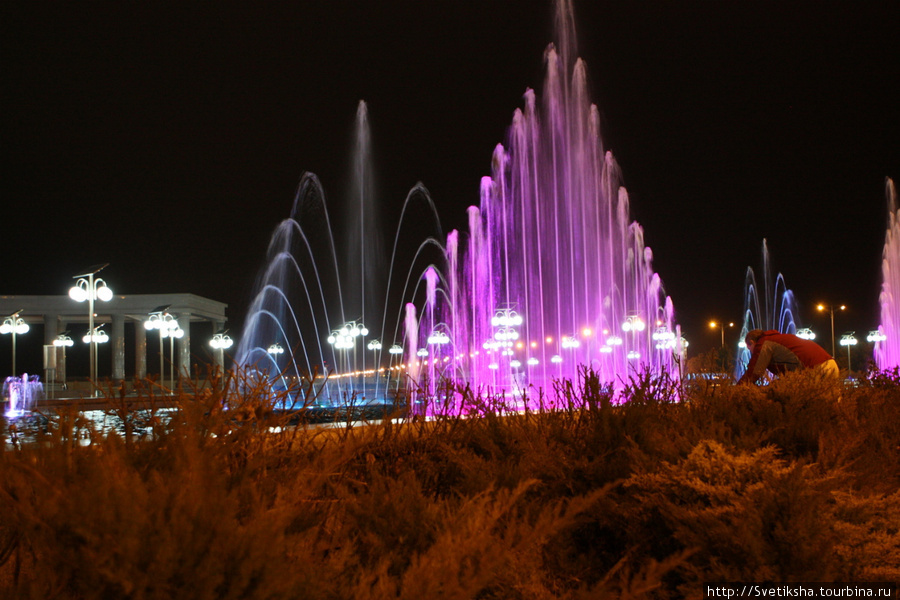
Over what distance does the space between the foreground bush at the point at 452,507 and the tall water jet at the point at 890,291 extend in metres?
30.6

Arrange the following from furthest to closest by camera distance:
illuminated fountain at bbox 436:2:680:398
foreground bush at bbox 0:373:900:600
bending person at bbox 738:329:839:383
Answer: illuminated fountain at bbox 436:2:680:398 < bending person at bbox 738:329:839:383 < foreground bush at bbox 0:373:900:600

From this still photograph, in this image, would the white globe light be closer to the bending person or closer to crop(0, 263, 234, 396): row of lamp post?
crop(0, 263, 234, 396): row of lamp post

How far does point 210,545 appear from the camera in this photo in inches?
97.7

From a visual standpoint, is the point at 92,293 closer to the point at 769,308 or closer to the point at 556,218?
the point at 556,218

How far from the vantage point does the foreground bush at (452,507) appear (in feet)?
Answer: 8.20

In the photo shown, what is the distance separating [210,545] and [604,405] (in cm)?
346

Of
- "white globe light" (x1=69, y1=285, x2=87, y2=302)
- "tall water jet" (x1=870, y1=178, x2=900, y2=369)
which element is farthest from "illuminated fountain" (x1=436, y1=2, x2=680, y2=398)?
"tall water jet" (x1=870, y1=178, x2=900, y2=369)

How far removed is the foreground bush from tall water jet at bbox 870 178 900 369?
30.6 metres

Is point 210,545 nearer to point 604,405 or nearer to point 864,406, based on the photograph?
point 604,405

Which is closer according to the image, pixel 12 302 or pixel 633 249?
pixel 633 249

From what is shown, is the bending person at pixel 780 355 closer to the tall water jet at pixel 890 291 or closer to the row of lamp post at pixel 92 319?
the row of lamp post at pixel 92 319

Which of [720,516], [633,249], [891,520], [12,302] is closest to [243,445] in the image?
[720,516]

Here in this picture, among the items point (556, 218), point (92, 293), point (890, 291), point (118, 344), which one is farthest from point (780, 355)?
point (118, 344)

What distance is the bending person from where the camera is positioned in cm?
775
